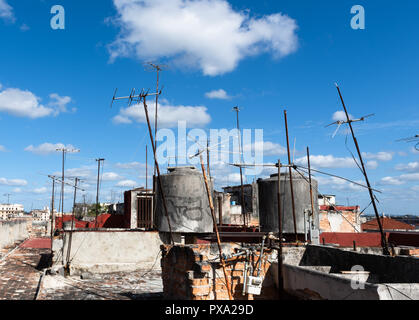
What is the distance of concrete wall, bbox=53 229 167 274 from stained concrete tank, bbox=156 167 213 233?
1.26 metres

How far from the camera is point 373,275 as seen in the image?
7.89 meters

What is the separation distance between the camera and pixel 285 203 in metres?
20.1

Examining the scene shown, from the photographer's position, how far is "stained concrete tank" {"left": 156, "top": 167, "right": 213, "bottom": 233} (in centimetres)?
1969

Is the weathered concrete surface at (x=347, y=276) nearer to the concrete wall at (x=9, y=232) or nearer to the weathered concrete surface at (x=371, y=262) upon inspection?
the weathered concrete surface at (x=371, y=262)

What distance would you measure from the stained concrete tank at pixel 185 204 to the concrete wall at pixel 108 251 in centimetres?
126

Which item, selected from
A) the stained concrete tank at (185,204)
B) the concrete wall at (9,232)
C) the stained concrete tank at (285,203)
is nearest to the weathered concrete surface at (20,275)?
the concrete wall at (9,232)

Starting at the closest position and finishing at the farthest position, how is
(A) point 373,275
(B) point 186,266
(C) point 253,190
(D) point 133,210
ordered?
(A) point 373,275 → (B) point 186,266 → (D) point 133,210 → (C) point 253,190

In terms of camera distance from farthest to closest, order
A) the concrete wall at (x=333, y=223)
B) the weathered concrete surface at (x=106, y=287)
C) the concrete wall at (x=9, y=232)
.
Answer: the concrete wall at (x=333, y=223)
the concrete wall at (x=9, y=232)
the weathered concrete surface at (x=106, y=287)

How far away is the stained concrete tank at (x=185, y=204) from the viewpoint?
64.6 feet

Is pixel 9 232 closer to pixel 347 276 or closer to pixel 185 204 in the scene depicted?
pixel 185 204

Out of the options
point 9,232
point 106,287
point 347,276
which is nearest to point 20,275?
point 106,287
